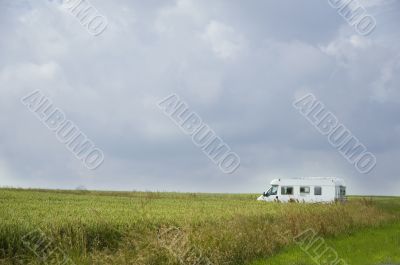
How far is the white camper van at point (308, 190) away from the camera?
48.1 meters

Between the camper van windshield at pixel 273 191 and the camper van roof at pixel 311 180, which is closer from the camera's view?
the camper van roof at pixel 311 180

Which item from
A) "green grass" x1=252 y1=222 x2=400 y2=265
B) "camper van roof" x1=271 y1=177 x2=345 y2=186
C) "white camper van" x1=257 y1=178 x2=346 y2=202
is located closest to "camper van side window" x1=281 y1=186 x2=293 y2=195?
"white camper van" x1=257 y1=178 x2=346 y2=202

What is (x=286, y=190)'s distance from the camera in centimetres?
4988

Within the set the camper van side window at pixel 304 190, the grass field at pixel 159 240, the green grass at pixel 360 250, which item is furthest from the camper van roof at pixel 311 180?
the grass field at pixel 159 240

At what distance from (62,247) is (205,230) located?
14.3ft

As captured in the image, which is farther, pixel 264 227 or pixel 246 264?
pixel 264 227

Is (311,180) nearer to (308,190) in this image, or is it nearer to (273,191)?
(308,190)

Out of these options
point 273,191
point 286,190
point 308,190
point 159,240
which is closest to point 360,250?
point 159,240

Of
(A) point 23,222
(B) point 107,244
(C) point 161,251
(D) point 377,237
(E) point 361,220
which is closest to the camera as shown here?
(C) point 161,251

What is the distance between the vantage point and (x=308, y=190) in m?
49.0

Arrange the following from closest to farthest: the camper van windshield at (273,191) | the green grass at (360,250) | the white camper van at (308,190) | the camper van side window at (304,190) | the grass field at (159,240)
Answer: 1. the grass field at (159,240)
2. the green grass at (360,250)
3. the white camper van at (308,190)
4. the camper van side window at (304,190)
5. the camper van windshield at (273,191)

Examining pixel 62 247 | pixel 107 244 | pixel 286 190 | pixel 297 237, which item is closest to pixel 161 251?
pixel 62 247

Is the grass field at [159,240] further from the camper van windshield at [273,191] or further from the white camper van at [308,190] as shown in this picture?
the camper van windshield at [273,191]

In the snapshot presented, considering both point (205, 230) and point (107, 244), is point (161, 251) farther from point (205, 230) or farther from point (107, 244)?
point (107, 244)
